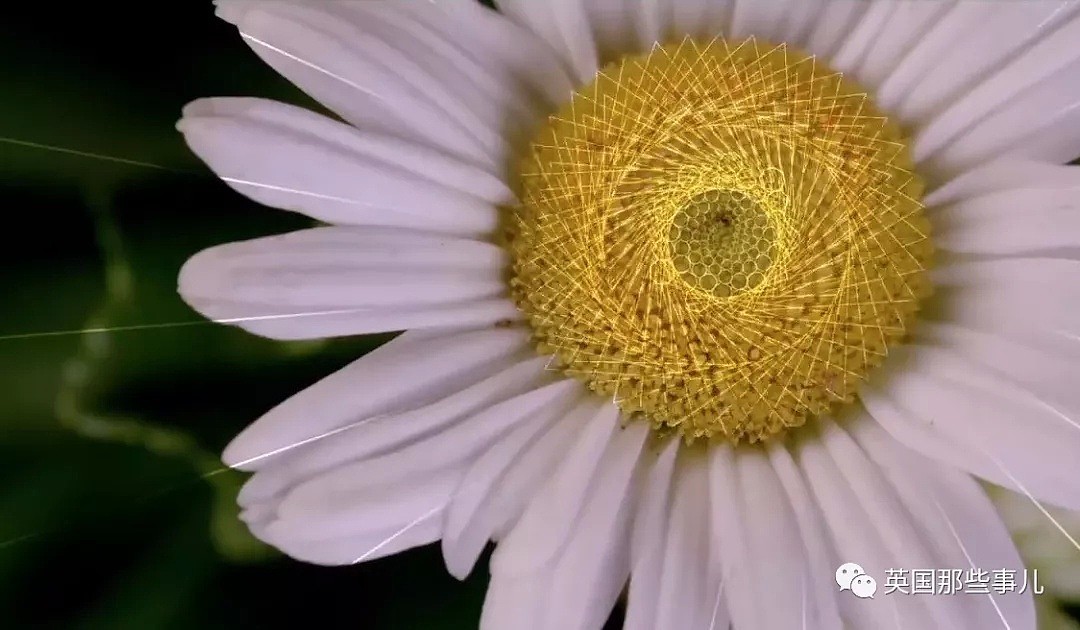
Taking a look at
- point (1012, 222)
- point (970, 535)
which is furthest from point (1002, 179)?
point (970, 535)

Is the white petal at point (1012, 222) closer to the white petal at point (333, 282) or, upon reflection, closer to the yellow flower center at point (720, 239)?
the yellow flower center at point (720, 239)

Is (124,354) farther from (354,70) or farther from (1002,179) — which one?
(1002,179)

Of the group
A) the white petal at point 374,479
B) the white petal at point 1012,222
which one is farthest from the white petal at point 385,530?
the white petal at point 1012,222

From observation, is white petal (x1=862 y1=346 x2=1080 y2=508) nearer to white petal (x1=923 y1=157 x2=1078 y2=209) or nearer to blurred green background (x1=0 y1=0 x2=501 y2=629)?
white petal (x1=923 y1=157 x2=1078 y2=209)

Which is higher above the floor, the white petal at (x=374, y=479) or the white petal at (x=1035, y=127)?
the white petal at (x=1035, y=127)

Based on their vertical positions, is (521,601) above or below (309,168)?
below

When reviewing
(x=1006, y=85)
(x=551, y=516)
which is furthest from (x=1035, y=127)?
(x=551, y=516)

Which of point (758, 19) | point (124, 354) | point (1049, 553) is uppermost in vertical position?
point (758, 19)
